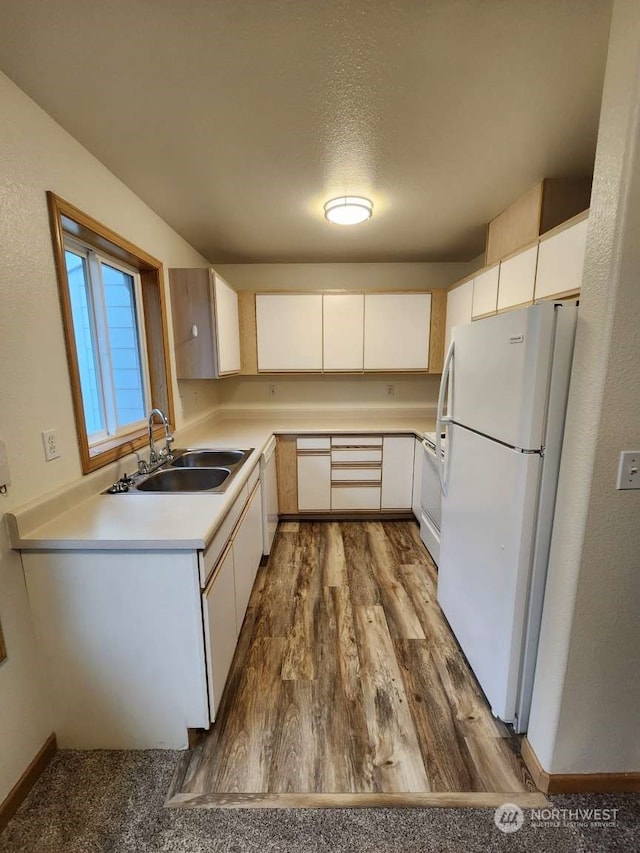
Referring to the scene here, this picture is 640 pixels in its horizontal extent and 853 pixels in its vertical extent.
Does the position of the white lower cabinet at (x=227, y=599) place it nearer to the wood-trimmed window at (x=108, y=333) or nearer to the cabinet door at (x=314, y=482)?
the wood-trimmed window at (x=108, y=333)

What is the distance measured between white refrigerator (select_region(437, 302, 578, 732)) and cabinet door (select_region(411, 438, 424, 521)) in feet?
4.16

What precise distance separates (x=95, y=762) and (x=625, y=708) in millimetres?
1841

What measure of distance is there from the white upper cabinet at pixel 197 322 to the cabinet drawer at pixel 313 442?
2.88 feet

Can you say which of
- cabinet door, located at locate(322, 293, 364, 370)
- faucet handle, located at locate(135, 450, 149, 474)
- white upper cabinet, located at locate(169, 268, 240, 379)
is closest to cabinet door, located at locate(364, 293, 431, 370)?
cabinet door, located at locate(322, 293, 364, 370)

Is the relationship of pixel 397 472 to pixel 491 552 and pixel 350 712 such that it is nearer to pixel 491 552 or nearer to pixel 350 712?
pixel 491 552

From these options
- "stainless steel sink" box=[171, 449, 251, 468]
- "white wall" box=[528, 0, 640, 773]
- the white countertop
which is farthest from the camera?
"stainless steel sink" box=[171, 449, 251, 468]

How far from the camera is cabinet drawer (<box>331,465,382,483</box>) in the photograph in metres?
3.15

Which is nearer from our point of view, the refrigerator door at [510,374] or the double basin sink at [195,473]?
the refrigerator door at [510,374]

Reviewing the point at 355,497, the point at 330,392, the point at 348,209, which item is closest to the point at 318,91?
the point at 348,209

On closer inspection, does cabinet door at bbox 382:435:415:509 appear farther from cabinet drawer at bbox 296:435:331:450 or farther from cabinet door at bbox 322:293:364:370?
cabinet door at bbox 322:293:364:370

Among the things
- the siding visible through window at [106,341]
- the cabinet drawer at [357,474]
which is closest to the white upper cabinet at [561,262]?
the cabinet drawer at [357,474]

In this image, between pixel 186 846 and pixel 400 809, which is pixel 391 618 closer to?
pixel 400 809

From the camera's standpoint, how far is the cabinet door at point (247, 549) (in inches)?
69.3

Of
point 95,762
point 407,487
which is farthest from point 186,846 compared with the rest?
point 407,487
